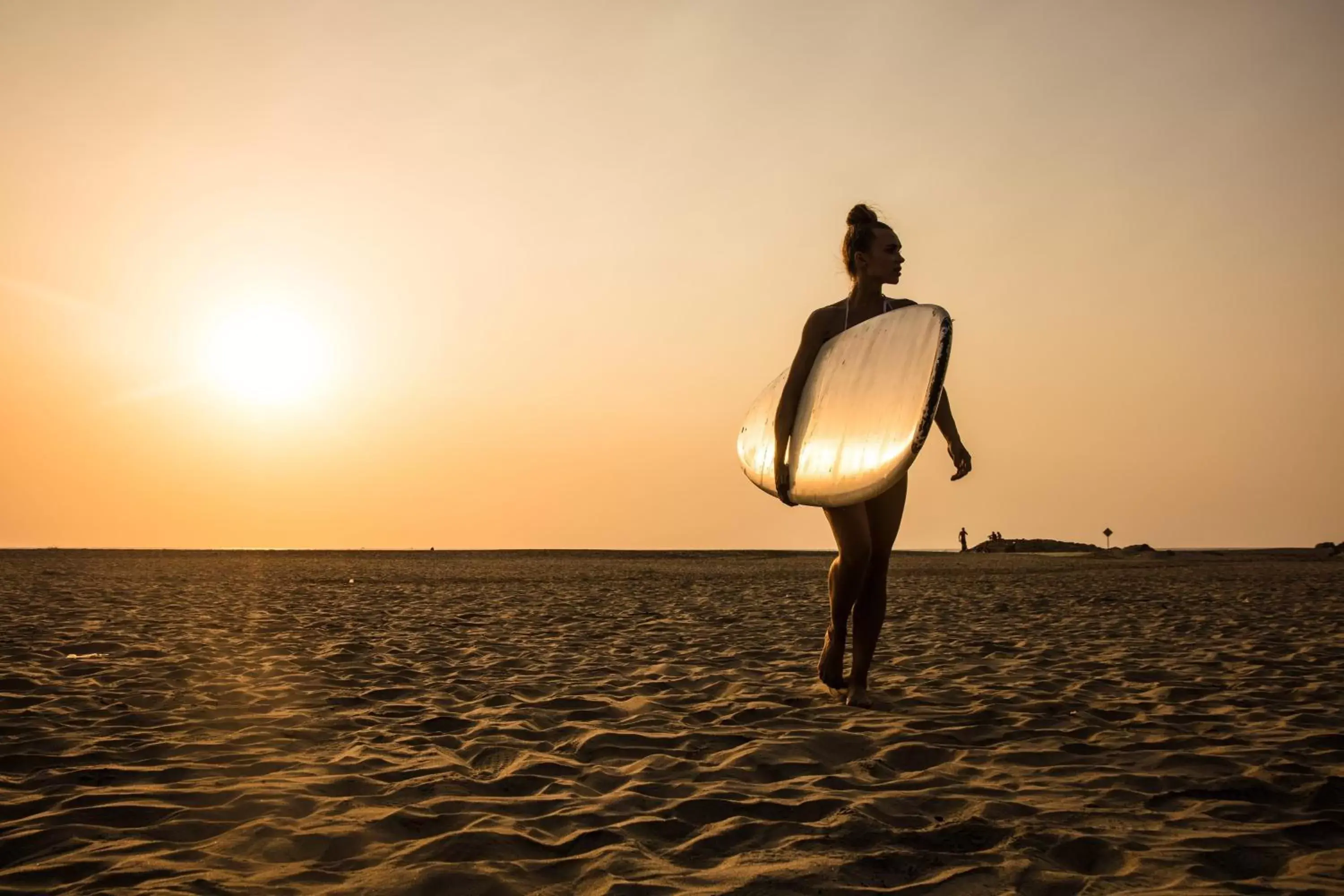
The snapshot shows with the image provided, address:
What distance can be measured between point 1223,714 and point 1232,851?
76.7 inches

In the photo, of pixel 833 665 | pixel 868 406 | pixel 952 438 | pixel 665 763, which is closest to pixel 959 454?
pixel 952 438

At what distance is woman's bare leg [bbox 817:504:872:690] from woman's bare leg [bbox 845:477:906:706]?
4 centimetres

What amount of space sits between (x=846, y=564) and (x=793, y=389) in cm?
92

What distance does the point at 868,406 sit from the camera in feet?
13.6

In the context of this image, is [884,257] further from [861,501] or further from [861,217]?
[861,501]

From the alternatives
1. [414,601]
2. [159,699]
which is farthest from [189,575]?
[159,699]

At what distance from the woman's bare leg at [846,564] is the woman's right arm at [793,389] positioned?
362 millimetres

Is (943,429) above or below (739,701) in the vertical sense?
above

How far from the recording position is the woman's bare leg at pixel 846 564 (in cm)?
415

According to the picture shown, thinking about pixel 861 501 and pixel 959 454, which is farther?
pixel 959 454

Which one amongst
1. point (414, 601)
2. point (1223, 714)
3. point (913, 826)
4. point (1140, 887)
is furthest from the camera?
point (414, 601)

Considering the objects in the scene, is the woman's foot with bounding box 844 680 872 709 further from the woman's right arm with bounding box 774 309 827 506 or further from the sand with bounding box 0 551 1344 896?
the woman's right arm with bounding box 774 309 827 506

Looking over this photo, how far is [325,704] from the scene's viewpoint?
4398 millimetres

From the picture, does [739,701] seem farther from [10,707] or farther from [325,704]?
[10,707]
